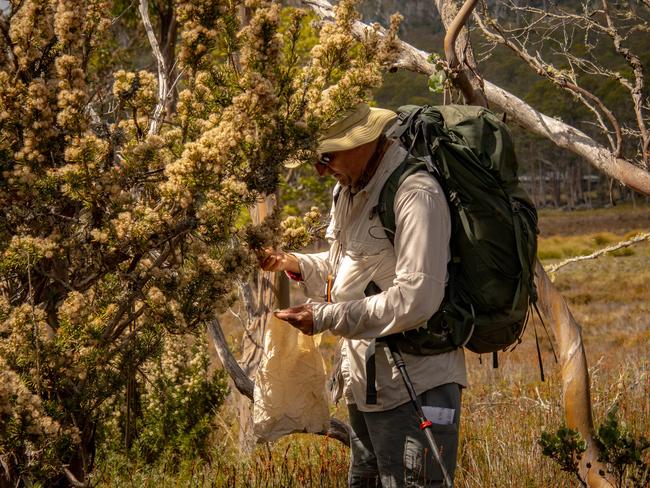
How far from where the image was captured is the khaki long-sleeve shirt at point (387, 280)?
8.38ft

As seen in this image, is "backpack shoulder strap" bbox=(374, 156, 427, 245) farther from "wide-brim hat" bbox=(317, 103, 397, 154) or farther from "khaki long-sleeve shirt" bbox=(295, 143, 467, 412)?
"wide-brim hat" bbox=(317, 103, 397, 154)

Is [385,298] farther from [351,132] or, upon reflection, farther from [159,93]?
[159,93]

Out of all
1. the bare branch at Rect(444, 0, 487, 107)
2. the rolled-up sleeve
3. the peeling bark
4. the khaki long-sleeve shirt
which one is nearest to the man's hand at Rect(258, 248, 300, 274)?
the khaki long-sleeve shirt

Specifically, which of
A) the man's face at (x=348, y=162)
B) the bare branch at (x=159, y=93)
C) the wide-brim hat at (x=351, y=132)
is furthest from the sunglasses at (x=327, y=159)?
the bare branch at (x=159, y=93)

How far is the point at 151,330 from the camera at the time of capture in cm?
278

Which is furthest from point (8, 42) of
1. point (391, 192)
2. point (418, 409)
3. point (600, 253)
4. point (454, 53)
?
point (600, 253)

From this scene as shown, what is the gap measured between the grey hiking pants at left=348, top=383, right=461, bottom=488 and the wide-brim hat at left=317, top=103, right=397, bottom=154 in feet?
3.09

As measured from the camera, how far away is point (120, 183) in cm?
251

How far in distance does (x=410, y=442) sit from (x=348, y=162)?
3.48 feet

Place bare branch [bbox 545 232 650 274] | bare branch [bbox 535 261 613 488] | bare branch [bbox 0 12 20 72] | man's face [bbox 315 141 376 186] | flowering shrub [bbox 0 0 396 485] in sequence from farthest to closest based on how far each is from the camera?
bare branch [bbox 545 232 650 274]
bare branch [bbox 535 261 613 488]
man's face [bbox 315 141 376 186]
bare branch [bbox 0 12 20 72]
flowering shrub [bbox 0 0 396 485]

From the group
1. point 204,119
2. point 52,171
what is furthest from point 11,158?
point 204,119

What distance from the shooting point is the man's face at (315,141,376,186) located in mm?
2781

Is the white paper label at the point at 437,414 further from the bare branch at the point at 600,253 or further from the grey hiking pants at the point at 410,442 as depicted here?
the bare branch at the point at 600,253

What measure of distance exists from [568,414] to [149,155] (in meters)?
2.75
